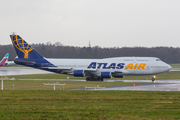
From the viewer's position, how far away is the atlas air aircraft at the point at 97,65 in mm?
42844

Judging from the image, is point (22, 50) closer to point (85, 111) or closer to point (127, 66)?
point (127, 66)

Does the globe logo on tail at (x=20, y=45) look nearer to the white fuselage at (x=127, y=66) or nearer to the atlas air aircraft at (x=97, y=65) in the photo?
the atlas air aircraft at (x=97, y=65)

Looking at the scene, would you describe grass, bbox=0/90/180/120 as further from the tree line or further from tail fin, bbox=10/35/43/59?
the tree line

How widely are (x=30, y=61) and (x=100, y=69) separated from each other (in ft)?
37.4

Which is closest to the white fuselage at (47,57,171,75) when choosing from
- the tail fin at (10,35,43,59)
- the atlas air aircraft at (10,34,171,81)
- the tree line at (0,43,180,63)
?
the atlas air aircraft at (10,34,171,81)

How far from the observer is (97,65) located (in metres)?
44.4

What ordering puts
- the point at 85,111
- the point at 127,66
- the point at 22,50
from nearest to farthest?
the point at 85,111
the point at 127,66
the point at 22,50

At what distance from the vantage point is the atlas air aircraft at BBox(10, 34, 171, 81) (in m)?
42.8

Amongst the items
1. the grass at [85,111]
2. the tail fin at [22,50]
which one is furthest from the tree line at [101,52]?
the grass at [85,111]

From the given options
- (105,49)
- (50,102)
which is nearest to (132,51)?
(105,49)

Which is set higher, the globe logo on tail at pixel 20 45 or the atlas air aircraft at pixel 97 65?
the globe logo on tail at pixel 20 45

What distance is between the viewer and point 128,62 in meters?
43.4

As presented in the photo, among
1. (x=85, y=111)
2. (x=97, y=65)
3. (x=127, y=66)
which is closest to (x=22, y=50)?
(x=97, y=65)

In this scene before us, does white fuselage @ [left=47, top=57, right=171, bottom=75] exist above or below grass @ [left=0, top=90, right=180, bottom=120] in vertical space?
above
